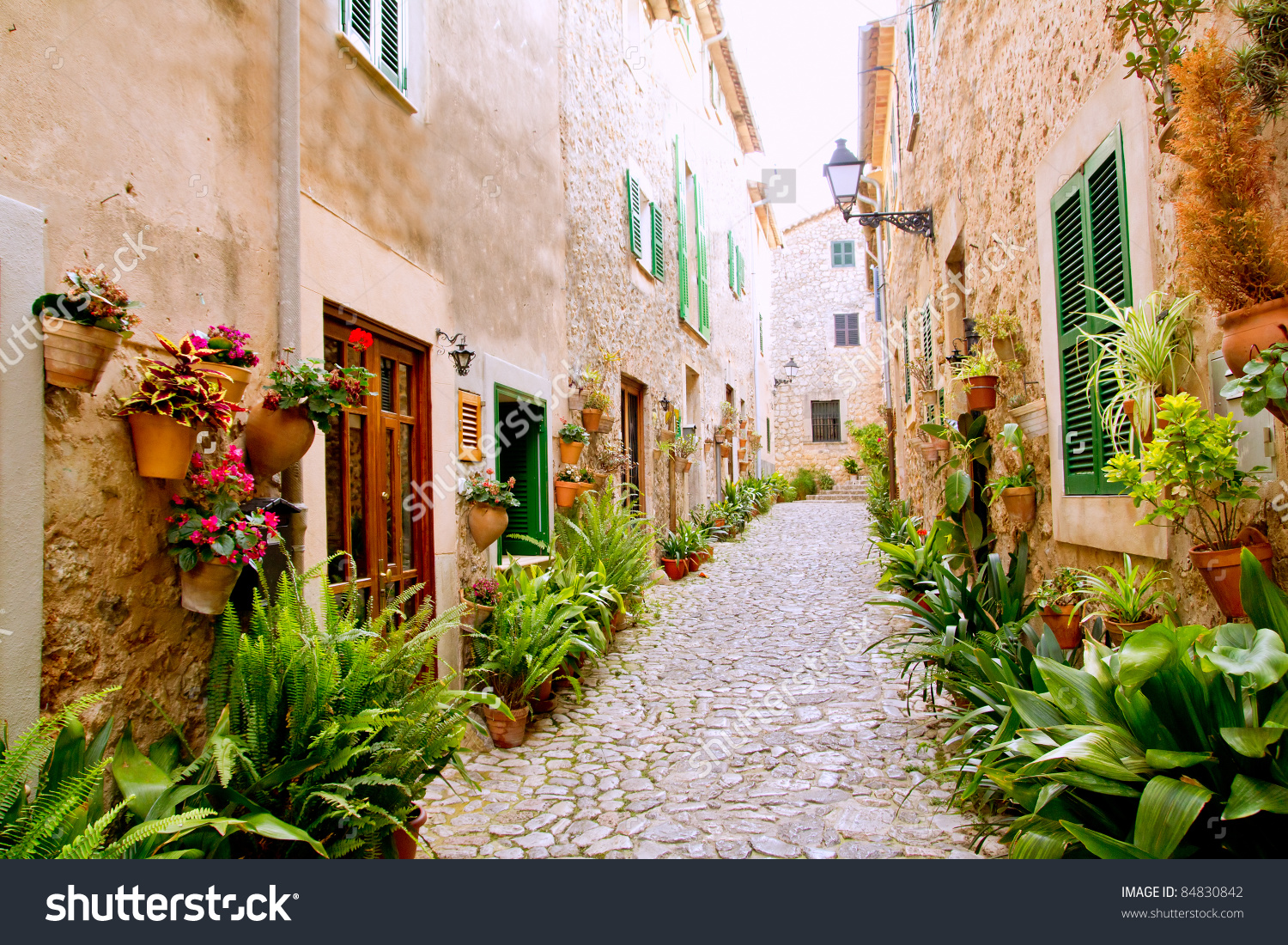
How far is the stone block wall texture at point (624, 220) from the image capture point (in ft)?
23.3

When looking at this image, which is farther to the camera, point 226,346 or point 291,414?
point 291,414

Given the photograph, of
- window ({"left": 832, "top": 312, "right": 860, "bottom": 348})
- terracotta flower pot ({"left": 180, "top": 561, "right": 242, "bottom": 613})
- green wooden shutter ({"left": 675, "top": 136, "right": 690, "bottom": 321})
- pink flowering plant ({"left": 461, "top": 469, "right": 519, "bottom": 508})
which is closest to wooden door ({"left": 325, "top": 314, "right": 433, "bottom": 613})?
pink flowering plant ({"left": 461, "top": 469, "right": 519, "bottom": 508})

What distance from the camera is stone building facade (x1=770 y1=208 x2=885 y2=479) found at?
926 inches

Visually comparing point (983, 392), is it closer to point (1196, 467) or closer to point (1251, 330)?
point (1196, 467)

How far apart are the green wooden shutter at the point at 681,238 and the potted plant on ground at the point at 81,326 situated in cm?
934

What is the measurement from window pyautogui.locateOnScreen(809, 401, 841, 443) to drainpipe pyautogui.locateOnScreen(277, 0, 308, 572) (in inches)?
852

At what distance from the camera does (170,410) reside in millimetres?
2273

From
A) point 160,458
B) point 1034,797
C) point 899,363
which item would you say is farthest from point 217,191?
point 899,363

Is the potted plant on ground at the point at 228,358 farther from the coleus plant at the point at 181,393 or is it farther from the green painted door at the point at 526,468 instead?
the green painted door at the point at 526,468

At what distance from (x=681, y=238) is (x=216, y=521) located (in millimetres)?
9570

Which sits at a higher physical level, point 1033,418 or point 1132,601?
point 1033,418

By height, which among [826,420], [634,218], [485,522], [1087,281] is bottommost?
[485,522]

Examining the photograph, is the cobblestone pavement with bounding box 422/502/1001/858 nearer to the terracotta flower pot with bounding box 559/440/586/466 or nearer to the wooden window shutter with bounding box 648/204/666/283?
the terracotta flower pot with bounding box 559/440/586/466

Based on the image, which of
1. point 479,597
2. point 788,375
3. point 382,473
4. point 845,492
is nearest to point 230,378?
point 382,473
